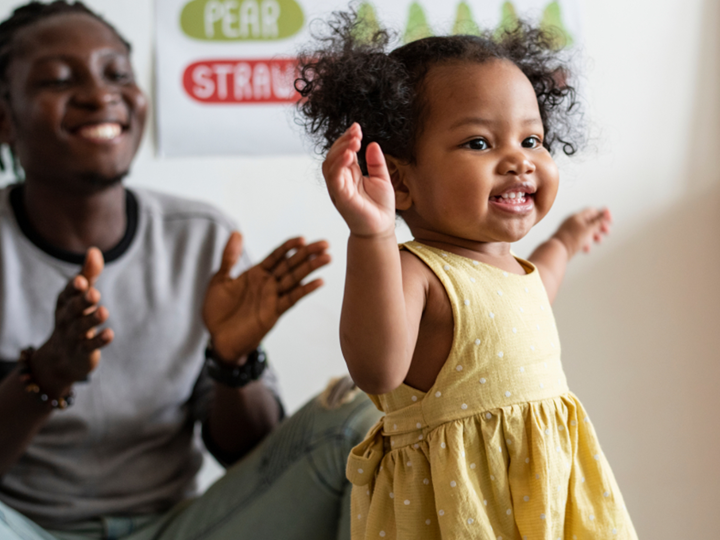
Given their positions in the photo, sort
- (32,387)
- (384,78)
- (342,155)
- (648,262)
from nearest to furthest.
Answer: (342,155)
(384,78)
(32,387)
(648,262)

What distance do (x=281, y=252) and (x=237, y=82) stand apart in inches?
28.2

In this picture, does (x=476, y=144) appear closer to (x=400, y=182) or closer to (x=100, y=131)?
(x=400, y=182)

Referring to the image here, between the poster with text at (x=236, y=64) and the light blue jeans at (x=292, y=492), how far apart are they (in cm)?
73

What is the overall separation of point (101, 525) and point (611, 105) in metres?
1.27

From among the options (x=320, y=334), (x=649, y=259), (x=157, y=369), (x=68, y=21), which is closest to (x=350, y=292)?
(x=157, y=369)

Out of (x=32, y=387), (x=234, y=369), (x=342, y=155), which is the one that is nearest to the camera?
(x=342, y=155)

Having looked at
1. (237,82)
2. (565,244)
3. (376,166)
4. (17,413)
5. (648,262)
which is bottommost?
(17,413)

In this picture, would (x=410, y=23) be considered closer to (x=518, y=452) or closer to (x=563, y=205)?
(x=563, y=205)

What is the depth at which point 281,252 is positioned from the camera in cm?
98

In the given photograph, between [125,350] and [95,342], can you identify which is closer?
[95,342]

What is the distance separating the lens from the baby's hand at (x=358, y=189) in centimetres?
51

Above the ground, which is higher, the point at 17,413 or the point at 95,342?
the point at 95,342

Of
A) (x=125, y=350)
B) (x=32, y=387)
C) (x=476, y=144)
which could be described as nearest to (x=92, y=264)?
(x=32, y=387)

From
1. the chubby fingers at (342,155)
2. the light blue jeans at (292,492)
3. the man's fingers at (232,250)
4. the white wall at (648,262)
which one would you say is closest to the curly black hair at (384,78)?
the chubby fingers at (342,155)
